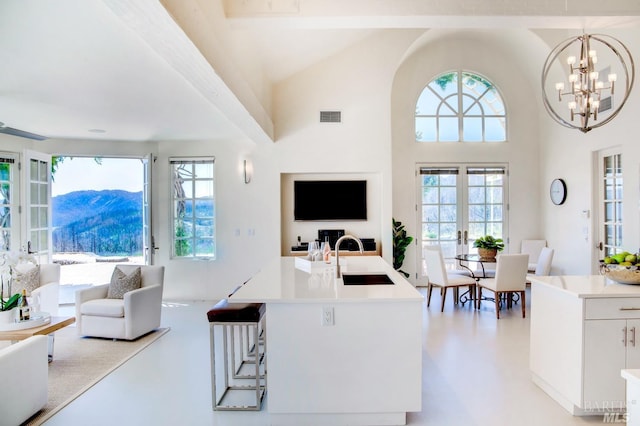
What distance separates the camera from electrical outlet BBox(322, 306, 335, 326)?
2.28m

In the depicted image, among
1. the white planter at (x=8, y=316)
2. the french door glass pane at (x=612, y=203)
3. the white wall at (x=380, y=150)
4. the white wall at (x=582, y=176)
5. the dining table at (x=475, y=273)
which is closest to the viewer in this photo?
the white planter at (x=8, y=316)

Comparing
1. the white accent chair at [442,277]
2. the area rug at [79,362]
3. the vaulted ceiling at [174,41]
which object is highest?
the vaulted ceiling at [174,41]

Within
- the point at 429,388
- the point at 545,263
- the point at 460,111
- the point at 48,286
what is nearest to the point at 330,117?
the point at 460,111

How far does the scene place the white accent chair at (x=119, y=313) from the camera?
3909 mm

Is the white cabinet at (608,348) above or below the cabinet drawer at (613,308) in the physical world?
below

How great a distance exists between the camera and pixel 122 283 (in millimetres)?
4238

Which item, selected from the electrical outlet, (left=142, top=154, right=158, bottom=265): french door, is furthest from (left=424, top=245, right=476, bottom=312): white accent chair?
(left=142, top=154, right=158, bottom=265): french door

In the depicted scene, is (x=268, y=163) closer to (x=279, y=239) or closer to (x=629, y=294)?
(x=279, y=239)

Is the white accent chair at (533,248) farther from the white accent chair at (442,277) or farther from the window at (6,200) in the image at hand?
the window at (6,200)

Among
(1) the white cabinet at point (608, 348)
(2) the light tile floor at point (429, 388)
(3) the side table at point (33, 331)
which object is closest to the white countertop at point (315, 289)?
(2) the light tile floor at point (429, 388)

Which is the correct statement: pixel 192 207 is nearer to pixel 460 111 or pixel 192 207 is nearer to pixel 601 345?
pixel 460 111

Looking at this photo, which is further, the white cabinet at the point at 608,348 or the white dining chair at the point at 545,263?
the white dining chair at the point at 545,263

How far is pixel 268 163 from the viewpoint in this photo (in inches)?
222

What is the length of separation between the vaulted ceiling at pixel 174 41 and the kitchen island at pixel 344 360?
5.36 feet
